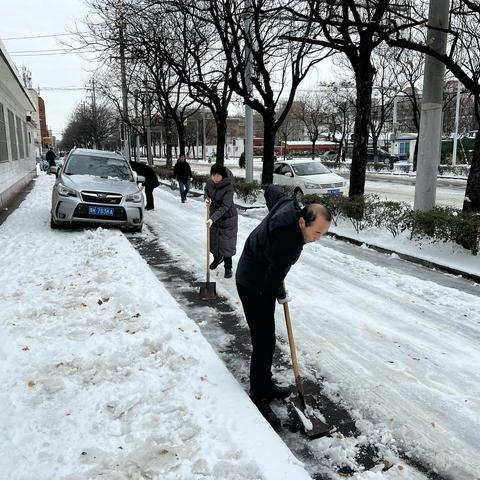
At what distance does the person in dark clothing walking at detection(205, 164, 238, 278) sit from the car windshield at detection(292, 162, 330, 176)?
35.1 ft

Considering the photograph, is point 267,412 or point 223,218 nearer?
point 267,412

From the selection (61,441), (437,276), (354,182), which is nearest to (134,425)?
(61,441)

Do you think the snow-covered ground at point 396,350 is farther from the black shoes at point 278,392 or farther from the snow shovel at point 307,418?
the black shoes at point 278,392

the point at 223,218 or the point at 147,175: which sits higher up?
the point at 147,175

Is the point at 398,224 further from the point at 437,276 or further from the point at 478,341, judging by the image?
the point at 478,341

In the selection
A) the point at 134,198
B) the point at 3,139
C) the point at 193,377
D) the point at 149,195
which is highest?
the point at 3,139

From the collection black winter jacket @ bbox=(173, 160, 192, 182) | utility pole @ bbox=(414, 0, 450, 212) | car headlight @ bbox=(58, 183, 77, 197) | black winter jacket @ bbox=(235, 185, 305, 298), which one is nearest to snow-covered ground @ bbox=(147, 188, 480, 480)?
black winter jacket @ bbox=(235, 185, 305, 298)

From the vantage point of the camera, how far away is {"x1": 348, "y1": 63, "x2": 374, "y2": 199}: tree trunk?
10.9m

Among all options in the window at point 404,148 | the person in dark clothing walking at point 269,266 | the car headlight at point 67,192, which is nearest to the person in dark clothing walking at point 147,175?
the car headlight at point 67,192

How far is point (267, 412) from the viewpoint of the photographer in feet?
11.3

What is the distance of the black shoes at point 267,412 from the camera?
11.1 ft

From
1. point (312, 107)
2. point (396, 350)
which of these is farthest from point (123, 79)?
point (312, 107)

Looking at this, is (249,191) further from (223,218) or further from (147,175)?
(223,218)

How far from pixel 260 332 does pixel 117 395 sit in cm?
116
